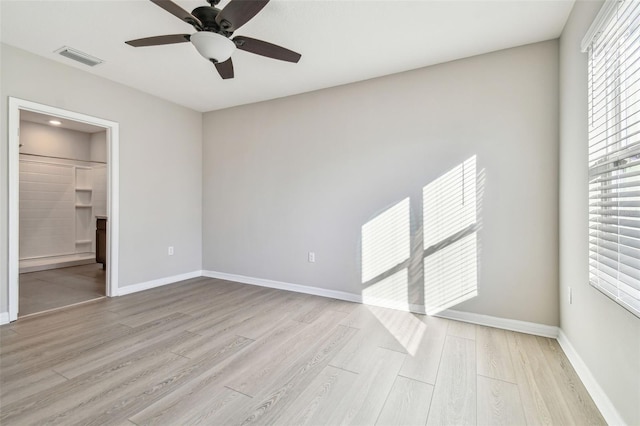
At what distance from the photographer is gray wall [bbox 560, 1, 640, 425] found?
1387 mm

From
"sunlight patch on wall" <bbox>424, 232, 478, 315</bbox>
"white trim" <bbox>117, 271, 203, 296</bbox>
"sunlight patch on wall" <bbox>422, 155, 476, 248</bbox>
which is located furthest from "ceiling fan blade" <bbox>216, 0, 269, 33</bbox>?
"white trim" <bbox>117, 271, 203, 296</bbox>

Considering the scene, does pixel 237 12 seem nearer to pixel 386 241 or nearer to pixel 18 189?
pixel 386 241

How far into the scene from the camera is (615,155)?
1532mm

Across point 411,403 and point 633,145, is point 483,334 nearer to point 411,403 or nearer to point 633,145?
point 411,403

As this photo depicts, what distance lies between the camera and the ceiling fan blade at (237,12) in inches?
65.2

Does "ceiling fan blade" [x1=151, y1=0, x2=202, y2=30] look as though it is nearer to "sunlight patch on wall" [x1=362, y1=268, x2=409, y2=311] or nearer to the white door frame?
the white door frame

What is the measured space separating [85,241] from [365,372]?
21.1 feet

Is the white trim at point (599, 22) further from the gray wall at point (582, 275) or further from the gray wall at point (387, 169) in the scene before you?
the gray wall at point (387, 169)

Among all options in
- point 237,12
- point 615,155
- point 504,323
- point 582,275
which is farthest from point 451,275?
point 237,12

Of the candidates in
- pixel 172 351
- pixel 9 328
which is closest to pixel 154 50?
pixel 172 351

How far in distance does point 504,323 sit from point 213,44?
10.9 ft

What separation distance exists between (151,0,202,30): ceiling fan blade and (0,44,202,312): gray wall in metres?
2.24

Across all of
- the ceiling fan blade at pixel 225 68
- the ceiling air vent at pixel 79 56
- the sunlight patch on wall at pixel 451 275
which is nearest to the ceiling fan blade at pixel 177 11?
the ceiling fan blade at pixel 225 68

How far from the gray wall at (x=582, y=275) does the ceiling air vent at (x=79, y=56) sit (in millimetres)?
4131
